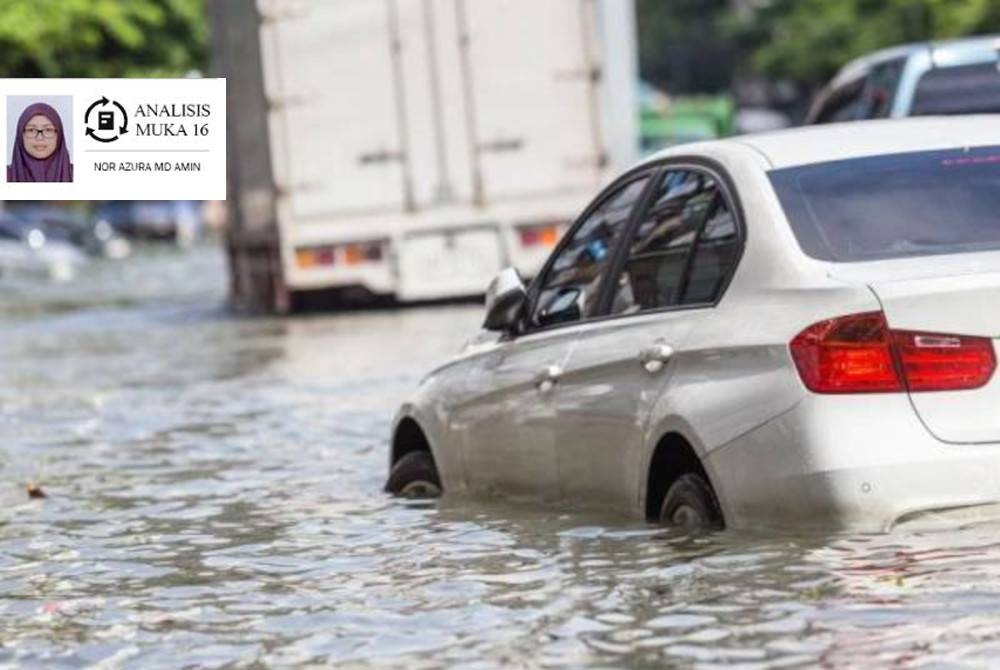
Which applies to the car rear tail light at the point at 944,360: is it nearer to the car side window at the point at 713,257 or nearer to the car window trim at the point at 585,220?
the car side window at the point at 713,257

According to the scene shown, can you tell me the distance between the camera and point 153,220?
261 ft

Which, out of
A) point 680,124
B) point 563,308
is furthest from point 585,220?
point 680,124

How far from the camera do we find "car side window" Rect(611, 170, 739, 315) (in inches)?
343

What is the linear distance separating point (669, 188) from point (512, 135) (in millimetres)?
16187

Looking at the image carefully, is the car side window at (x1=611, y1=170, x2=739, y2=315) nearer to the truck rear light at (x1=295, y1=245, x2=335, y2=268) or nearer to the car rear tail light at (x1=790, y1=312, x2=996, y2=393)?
the car rear tail light at (x1=790, y1=312, x2=996, y2=393)

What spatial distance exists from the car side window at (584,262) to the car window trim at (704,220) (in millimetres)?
95

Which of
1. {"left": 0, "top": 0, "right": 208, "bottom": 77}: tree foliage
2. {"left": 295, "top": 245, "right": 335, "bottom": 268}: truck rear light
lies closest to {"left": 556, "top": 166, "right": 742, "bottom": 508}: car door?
{"left": 295, "top": 245, "right": 335, "bottom": 268}: truck rear light

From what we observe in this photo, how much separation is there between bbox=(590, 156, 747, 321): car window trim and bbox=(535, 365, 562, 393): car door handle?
207 millimetres

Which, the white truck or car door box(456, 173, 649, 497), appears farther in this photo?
the white truck

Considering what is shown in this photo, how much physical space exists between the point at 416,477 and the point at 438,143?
568 inches

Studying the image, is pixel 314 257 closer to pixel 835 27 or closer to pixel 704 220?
pixel 704 220

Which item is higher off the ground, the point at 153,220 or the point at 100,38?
the point at 100,38

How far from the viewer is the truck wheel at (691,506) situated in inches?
333

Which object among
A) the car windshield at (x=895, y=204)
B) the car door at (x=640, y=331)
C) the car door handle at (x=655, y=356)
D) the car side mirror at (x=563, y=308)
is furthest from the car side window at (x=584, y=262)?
the car windshield at (x=895, y=204)
